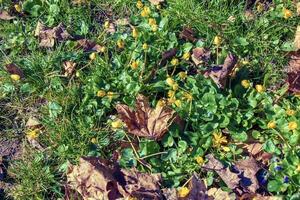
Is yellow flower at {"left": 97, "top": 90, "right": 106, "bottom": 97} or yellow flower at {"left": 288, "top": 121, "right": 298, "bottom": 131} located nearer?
yellow flower at {"left": 288, "top": 121, "right": 298, "bottom": 131}

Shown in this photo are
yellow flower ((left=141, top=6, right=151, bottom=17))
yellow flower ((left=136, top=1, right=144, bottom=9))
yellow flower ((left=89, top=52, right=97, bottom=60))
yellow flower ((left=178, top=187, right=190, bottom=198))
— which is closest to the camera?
yellow flower ((left=178, top=187, right=190, bottom=198))

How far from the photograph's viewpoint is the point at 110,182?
2.65 metres

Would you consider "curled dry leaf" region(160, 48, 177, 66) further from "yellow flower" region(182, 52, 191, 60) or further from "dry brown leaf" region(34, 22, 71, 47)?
"dry brown leaf" region(34, 22, 71, 47)

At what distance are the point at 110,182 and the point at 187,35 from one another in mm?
1152

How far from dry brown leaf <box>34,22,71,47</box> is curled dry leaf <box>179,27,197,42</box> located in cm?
78

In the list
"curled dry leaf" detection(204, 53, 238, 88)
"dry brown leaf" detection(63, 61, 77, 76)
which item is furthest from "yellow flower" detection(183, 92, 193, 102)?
"dry brown leaf" detection(63, 61, 77, 76)

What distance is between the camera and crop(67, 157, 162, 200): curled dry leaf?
2.62m

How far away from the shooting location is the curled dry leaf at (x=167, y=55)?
10.4 feet

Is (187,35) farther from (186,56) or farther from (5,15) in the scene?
(5,15)

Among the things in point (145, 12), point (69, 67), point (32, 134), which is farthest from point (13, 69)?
point (145, 12)

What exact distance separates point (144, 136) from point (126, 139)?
14cm

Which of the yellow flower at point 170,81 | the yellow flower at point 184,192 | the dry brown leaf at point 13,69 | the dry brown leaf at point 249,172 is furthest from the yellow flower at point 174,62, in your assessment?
the dry brown leaf at point 13,69

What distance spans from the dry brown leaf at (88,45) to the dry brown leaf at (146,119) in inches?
23.4

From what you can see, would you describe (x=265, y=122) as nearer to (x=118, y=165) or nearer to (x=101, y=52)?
(x=118, y=165)
